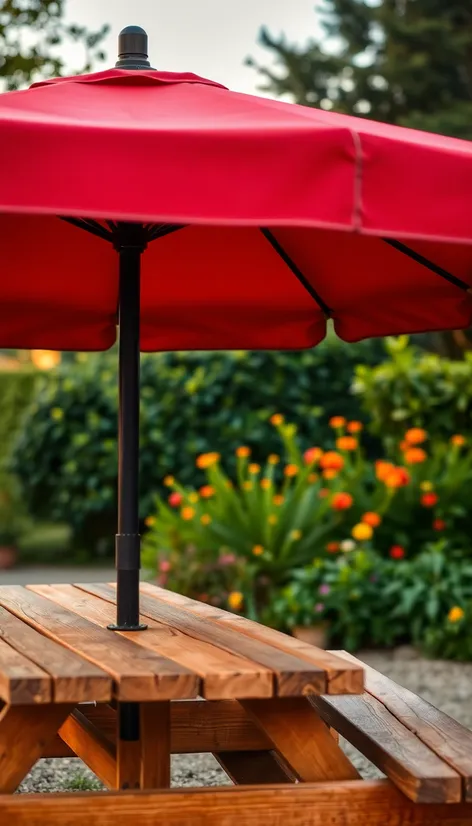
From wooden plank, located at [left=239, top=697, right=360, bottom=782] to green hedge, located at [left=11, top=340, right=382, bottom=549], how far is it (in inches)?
265

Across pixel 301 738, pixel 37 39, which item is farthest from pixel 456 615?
pixel 37 39

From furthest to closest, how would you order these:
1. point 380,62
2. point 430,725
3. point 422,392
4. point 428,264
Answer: point 380,62 → point 422,392 → point 428,264 → point 430,725

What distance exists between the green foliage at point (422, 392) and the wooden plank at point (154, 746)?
15.8 feet

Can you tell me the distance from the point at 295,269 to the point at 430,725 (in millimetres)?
1694

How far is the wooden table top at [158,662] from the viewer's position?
7.18ft

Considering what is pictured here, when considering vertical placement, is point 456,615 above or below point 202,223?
below

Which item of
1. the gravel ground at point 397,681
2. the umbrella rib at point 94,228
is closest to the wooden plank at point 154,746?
the umbrella rib at point 94,228

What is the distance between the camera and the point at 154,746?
2.57 meters

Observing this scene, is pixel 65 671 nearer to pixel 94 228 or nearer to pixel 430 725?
pixel 430 725

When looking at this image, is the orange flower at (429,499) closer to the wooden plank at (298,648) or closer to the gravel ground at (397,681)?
the gravel ground at (397,681)

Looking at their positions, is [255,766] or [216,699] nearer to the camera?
[216,699]

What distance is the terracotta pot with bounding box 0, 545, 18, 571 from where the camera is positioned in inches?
396

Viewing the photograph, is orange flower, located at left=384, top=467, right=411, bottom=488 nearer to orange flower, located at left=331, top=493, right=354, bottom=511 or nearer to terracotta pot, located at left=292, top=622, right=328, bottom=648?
orange flower, located at left=331, top=493, right=354, bottom=511

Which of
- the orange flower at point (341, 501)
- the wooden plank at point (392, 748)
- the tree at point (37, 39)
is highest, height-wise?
the tree at point (37, 39)
